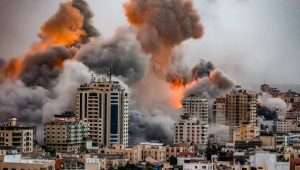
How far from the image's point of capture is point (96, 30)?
58.0ft

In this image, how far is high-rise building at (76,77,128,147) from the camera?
15.9m

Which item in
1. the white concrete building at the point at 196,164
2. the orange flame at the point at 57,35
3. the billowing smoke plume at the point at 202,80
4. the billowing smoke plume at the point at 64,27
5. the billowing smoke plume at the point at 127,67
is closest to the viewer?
the white concrete building at the point at 196,164

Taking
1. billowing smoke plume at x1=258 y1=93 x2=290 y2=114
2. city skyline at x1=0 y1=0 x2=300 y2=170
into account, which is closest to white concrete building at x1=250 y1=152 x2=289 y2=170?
city skyline at x1=0 y1=0 x2=300 y2=170

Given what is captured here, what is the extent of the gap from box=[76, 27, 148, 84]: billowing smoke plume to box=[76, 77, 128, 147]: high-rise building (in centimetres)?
126

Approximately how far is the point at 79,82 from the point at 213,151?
8.93ft

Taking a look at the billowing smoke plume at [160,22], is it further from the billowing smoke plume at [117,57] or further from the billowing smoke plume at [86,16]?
the billowing smoke plume at [86,16]

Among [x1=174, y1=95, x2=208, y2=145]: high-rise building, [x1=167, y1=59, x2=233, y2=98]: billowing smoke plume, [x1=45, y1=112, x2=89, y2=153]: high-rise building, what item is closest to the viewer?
[x1=45, y1=112, x2=89, y2=153]: high-rise building

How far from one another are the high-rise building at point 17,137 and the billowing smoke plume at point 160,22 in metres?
4.10

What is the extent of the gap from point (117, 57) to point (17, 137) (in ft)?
12.0

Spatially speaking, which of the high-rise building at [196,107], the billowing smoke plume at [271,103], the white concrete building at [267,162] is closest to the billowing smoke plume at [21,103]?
the high-rise building at [196,107]

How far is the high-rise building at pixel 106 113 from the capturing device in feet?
52.1

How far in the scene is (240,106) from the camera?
18406 mm

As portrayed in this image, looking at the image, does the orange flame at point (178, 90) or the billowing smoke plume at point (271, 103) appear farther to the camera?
the billowing smoke plume at point (271, 103)

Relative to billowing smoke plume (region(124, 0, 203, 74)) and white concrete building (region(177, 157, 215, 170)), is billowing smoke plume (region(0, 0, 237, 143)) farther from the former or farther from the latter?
white concrete building (region(177, 157, 215, 170))
